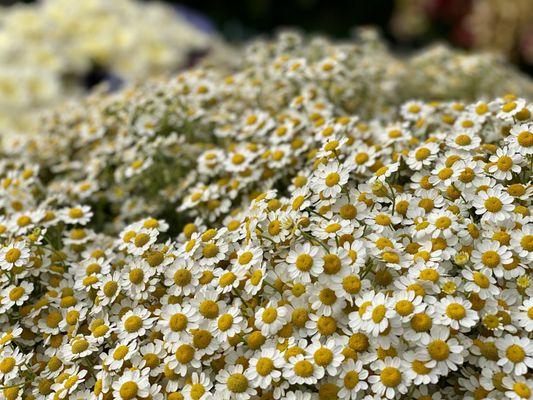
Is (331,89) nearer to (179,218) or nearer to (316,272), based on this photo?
(179,218)

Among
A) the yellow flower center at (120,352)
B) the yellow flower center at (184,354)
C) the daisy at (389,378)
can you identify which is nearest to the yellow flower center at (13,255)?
the yellow flower center at (120,352)

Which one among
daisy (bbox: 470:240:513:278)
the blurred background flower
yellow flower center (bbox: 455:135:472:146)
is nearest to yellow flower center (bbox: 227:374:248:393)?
daisy (bbox: 470:240:513:278)

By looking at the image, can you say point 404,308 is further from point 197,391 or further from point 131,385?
point 131,385

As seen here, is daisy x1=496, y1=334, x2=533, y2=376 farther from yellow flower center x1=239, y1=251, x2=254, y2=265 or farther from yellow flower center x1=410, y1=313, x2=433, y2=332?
yellow flower center x1=239, y1=251, x2=254, y2=265

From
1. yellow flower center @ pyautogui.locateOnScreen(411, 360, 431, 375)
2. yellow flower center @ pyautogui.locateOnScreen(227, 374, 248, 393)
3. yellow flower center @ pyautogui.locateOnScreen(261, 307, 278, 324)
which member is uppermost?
yellow flower center @ pyautogui.locateOnScreen(261, 307, 278, 324)

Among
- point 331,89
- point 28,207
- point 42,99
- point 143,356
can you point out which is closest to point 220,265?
point 143,356

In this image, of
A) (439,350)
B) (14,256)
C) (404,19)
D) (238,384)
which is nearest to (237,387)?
(238,384)

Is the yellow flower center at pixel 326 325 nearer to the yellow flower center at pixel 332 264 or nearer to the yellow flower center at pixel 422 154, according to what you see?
the yellow flower center at pixel 332 264
